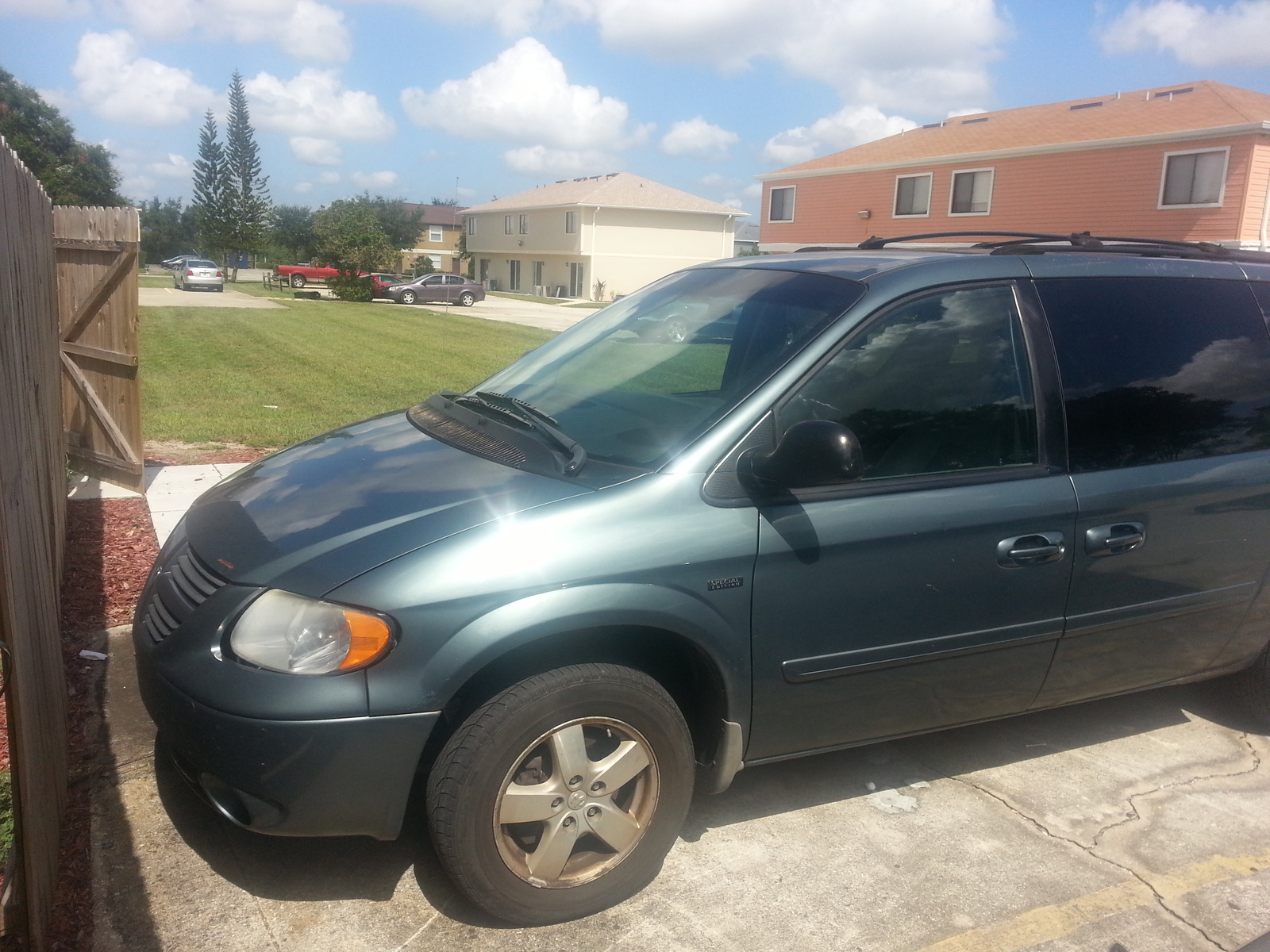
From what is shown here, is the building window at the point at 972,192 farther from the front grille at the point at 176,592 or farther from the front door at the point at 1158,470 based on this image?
the front grille at the point at 176,592

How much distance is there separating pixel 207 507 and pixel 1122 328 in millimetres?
3300

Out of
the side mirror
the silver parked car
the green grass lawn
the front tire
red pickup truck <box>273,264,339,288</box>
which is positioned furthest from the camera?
red pickup truck <box>273,264,339,288</box>

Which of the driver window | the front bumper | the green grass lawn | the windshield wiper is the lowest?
the green grass lawn

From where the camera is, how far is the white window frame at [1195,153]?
2677cm

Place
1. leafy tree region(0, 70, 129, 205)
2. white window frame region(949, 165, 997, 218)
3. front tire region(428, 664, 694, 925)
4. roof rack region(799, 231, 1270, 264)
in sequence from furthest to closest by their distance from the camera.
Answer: leafy tree region(0, 70, 129, 205) → white window frame region(949, 165, 997, 218) → roof rack region(799, 231, 1270, 264) → front tire region(428, 664, 694, 925)

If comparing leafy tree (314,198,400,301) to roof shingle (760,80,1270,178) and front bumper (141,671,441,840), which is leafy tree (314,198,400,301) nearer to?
roof shingle (760,80,1270,178)

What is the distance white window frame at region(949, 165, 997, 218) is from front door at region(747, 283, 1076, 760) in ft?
103

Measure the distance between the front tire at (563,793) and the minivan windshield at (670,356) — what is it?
2.45ft

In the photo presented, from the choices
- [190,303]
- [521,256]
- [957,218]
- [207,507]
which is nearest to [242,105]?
[521,256]

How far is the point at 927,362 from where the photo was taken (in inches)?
134

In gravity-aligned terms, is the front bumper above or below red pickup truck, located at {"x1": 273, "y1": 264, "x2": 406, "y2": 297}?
below

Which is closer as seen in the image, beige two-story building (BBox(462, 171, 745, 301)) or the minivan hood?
the minivan hood

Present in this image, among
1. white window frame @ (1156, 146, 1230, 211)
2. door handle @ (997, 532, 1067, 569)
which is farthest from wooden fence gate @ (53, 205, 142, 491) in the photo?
white window frame @ (1156, 146, 1230, 211)

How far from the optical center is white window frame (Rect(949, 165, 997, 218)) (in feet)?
105
